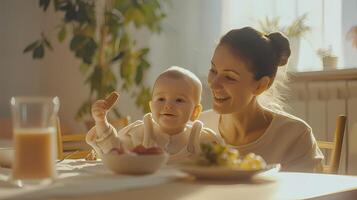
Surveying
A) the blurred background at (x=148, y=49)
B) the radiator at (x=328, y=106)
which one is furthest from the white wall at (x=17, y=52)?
the radiator at (x=328, y=106)

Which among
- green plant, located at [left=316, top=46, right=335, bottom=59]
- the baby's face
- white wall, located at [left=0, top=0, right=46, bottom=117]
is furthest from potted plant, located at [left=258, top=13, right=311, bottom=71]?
white wall, located at [left=0, top=0, right=46, bottom=117]

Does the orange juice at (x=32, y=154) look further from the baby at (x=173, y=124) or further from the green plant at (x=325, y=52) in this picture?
the green plant at (x=325, y=52)

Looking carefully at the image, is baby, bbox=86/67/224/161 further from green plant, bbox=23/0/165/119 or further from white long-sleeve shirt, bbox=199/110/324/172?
green plant, bbox=23/0/165/119

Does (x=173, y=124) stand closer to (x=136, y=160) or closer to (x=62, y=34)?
(x=136, y=160)

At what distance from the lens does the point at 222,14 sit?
9.97 feet

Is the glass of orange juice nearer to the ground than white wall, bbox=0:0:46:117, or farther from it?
nearer to the ground

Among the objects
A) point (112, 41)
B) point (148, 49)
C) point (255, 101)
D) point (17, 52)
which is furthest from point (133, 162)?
point (17, 52)

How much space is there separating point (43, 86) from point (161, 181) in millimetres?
2979

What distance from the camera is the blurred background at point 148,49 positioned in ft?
8.48

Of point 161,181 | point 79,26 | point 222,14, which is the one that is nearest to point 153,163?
point 161,181

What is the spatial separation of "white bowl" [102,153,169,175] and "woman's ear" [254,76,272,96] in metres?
0.57

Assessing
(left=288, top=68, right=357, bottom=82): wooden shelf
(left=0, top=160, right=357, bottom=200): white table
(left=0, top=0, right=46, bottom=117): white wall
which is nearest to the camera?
(left=0, top=160, right=357, bottom=200): white table

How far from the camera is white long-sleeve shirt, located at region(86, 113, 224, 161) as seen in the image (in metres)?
1.50

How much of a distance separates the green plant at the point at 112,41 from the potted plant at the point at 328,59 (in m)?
0.98
